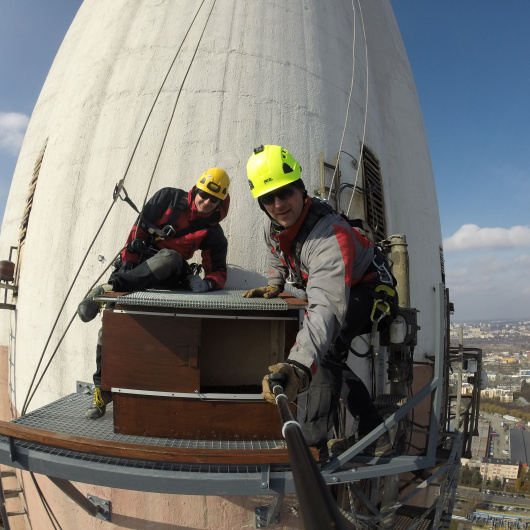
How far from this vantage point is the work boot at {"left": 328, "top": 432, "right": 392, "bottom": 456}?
353 centimetres

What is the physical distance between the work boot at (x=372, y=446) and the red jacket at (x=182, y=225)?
211 cm

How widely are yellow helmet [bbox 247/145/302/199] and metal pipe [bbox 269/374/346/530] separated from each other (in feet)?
6.49

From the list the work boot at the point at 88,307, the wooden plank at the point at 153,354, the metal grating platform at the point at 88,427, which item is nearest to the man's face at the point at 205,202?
the work boot at the point at 88,307

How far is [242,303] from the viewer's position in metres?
3.16

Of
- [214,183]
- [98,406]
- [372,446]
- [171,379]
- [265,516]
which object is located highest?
[214,183]

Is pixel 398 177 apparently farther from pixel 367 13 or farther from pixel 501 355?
pixel 501 355

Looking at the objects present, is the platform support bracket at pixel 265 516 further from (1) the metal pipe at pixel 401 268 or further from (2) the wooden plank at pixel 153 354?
(1) the metal pipe at pixel 401 268

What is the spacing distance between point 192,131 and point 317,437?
4346mm

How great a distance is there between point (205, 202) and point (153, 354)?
1.87 meters

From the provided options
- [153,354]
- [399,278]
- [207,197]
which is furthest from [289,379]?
[399,278]

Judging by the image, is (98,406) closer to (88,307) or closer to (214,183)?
(88,307)

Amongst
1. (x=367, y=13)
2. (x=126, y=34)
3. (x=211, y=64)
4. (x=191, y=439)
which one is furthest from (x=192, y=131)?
(x=367, y=13)

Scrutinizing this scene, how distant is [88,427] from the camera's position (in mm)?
3662

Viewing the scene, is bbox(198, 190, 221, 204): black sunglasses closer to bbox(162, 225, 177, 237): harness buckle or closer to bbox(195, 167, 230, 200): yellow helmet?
bbox(195, 167, 230, 200): yellow helmet
